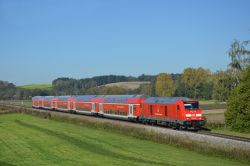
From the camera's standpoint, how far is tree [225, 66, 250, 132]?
45156 millimetres

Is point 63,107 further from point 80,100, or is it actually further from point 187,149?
point 187,149

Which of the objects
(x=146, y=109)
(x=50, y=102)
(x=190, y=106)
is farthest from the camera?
(x=50, y=102)

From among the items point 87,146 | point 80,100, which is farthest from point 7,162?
point 80,100

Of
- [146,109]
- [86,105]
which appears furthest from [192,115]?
[86,105]

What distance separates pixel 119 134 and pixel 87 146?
35.0 ft

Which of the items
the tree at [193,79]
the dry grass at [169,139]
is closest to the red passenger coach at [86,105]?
the dry grass at [169,139]

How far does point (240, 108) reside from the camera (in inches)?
1817

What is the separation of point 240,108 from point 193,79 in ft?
343

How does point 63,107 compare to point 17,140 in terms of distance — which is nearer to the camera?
point 17,140

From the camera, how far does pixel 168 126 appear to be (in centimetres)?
4697

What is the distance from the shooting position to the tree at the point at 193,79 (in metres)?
149

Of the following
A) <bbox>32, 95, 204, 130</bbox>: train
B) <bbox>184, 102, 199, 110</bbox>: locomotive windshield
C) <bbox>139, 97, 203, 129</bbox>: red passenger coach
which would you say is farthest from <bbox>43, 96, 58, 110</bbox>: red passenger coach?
<bbox>184, 102, 199, 110</bbox>: locomotive windshield

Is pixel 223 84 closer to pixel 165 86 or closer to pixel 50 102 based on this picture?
pixel 50 102

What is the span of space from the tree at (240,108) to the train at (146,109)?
4.91 metres
